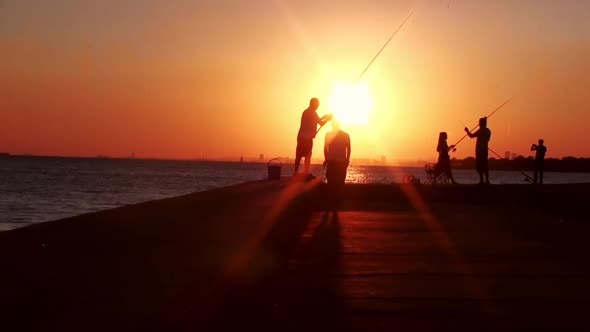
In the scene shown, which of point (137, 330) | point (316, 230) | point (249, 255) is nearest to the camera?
point (137, 330)

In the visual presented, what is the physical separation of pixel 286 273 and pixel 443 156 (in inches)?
→ 746

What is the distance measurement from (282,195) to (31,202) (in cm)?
4284

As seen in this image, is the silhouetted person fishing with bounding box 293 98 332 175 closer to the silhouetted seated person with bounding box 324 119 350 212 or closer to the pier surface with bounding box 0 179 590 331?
the silhouetted seated person with bounding box 324 119 350 212

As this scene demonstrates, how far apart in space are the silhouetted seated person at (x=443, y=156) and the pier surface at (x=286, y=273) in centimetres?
1182

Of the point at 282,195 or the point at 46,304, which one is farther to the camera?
the point at 282,195

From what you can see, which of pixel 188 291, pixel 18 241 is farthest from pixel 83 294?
pixel 18 241

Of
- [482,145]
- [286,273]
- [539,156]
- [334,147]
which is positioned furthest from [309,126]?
[539,156]

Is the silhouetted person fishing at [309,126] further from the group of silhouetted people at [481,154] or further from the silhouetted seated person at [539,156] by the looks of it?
the silhouetted seated person at [539,156]

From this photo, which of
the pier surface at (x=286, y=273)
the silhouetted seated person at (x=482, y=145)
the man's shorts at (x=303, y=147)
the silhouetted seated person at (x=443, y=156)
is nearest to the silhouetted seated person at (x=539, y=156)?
the silhouetted seated person at (x=443, y=156)

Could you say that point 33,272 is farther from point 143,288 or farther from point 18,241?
point 18,241

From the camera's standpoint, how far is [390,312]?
679 cm

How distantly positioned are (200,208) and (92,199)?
4865 cm

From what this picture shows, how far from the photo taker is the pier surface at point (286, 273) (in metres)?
6.26

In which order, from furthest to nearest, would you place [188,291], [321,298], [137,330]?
1. [321,298]
2. [188,291]
3. [137,330]
